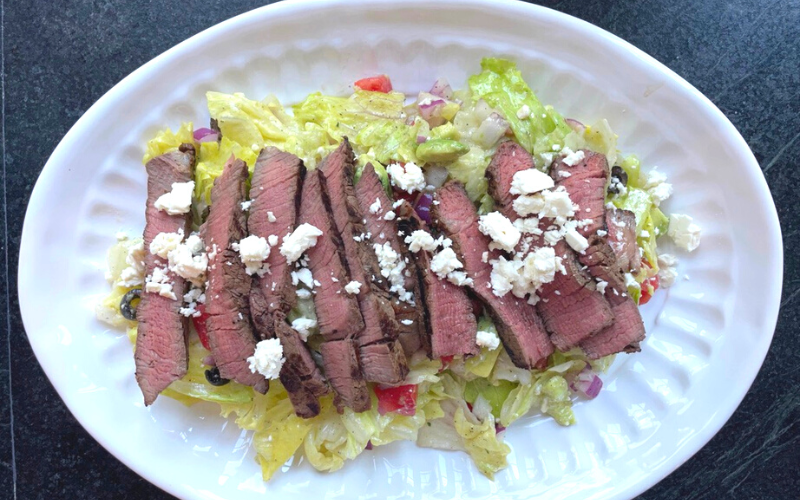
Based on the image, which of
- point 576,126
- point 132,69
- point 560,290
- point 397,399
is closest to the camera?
point 560,290

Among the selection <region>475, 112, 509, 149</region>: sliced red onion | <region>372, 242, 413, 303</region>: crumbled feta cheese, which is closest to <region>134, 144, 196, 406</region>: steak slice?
Answer: <region>372, 242, 413, 303</region>: crumbled feta cheese

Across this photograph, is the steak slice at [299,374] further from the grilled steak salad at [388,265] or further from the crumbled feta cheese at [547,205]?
the crumbled feta cheese at [547,205]

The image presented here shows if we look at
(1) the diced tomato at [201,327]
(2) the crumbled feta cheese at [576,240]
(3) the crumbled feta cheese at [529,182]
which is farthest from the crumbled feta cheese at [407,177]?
(1) the diced tomato at [201,327]

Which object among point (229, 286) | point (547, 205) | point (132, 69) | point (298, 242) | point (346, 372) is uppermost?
point (547, 205)

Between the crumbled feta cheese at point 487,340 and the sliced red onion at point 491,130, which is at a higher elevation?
the sliced red onion at point 491,130

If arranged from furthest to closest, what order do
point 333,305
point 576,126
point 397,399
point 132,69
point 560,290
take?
point 132,69, point 576,126, point 397,399, point 560,290, point 333,305

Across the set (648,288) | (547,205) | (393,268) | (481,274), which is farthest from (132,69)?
(648,288)

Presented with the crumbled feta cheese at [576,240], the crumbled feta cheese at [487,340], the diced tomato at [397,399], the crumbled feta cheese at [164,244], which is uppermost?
the crumbled feta cheese at [576,240]

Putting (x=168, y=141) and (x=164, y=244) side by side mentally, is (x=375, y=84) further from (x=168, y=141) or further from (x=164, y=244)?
(x=164, y=244)
